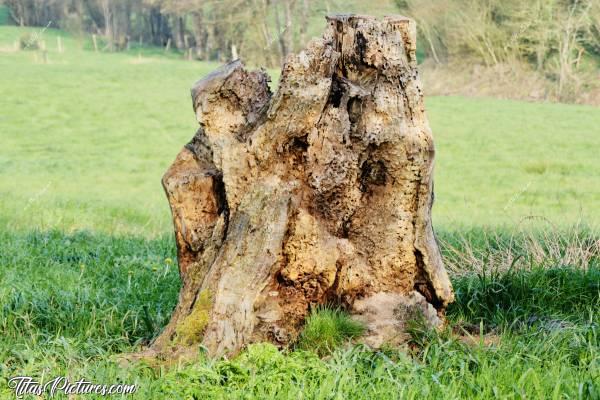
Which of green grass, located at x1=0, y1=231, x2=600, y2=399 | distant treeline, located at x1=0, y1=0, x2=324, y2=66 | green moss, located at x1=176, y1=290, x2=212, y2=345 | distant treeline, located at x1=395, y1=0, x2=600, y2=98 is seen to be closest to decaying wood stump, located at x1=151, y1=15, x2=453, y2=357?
green moss, located at x1=176, y1=290, x2=212, y2=345

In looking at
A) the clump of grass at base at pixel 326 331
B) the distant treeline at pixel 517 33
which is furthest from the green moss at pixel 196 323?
the distant treeline at pixel 517 33

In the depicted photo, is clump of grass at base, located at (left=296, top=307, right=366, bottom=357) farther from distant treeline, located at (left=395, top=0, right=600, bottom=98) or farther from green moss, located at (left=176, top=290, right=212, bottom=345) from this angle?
distant treeline, located at (left=395, top=0, right=600, bottom=98)

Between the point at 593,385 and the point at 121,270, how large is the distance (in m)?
4.34

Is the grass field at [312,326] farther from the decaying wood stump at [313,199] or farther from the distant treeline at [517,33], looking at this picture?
the distant treeline at [517,33]

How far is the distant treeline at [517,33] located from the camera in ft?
129

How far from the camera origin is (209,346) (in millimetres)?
4223

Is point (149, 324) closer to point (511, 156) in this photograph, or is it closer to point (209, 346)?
point (209, 346)

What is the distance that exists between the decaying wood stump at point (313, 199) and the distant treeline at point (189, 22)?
33396 millimetres

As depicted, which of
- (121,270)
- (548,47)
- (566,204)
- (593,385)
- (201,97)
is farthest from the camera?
(548,47)

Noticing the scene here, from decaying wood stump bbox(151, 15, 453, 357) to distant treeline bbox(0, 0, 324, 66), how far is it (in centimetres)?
3340

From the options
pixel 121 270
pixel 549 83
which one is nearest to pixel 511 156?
pixel 549 83

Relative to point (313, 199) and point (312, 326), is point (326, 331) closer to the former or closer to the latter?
point (312, 326)

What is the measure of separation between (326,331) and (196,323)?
727 mm

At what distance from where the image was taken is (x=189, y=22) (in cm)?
7219
